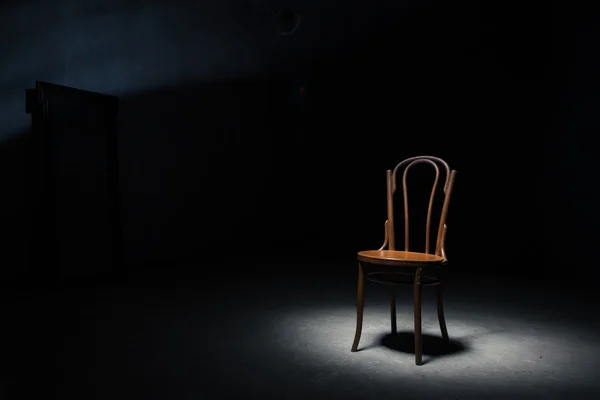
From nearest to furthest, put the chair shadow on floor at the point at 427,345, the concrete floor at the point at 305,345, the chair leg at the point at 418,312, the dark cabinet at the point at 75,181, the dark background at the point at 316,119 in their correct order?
the concrete floor at the point at 305,345, the chair leg at the point at 418,312, the chair shadow on floor at the point at 427,345, the dark cabinet at the point at 75,181, the dark background at the point at 316,119

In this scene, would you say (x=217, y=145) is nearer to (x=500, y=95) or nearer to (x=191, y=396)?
(x=500, y=95)

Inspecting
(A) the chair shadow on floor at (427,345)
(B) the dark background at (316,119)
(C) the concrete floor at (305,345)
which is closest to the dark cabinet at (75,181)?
(B) the dark background at (316,119)

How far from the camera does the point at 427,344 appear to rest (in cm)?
271

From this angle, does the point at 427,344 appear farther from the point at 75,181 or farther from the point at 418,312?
the point at 75,181

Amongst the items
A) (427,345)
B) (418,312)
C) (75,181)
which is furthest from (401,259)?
(75,181)

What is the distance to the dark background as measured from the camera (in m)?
4.58

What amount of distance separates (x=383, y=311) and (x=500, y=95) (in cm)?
299

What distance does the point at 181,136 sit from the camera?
5609 millimetres

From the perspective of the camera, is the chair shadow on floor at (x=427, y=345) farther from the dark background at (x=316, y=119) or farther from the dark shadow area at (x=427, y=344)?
the dark background at (x=316, y=119)

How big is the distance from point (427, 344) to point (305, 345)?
603 mm

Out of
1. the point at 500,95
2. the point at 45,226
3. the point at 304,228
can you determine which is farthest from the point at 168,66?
the point at 500,95

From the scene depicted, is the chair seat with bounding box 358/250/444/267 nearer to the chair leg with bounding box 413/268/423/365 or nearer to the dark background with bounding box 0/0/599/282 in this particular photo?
the chair leg with bounding box 413/268/423/365

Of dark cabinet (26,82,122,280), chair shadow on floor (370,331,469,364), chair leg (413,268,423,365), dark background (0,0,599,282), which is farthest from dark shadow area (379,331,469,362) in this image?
dark cabinet (26,82,122,280)

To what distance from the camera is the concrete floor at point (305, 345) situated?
2.11 meters
